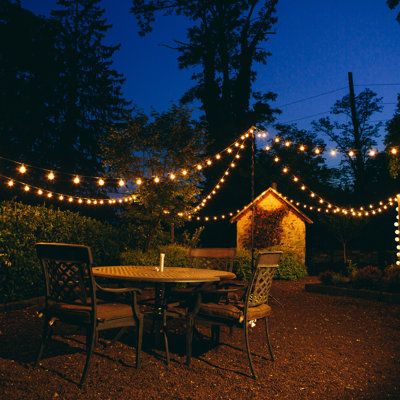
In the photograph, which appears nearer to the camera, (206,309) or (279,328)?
(206,309)

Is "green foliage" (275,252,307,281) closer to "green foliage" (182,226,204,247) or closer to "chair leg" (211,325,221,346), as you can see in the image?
"green foliage" (182,226,204,247)

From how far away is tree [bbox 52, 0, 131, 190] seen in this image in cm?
2141

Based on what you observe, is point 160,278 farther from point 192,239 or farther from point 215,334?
point 192,239

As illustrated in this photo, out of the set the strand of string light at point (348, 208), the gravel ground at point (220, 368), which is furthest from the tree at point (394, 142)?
the gravel ground at point (220, 368)

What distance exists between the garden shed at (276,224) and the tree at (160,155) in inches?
140

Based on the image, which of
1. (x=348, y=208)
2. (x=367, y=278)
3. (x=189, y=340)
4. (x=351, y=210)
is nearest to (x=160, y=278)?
(x=189, y=340)

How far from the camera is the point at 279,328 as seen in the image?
6.18 m

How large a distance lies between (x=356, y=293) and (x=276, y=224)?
6121 millimetres

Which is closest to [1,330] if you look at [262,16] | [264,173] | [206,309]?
[206,309]

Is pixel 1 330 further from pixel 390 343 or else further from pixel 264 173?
pixel 264 173

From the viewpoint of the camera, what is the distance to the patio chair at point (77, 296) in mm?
3771

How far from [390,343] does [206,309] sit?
8.72ft

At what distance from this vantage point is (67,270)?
13.3 ft

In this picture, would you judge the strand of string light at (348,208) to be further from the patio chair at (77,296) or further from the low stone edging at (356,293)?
the patio chair at (77,296)
